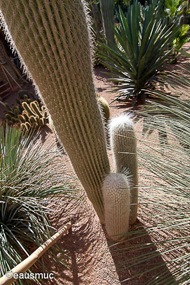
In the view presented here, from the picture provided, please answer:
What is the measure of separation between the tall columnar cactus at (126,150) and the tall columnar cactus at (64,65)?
0.16 metres

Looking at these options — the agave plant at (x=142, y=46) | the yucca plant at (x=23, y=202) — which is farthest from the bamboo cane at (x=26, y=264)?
the agave plant at (x=142, y=46)

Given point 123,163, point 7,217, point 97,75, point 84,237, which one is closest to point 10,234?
point 7,217

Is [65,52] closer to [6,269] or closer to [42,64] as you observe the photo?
[42,64]

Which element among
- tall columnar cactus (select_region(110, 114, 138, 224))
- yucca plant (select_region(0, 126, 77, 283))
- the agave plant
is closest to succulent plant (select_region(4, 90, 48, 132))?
the agave plant

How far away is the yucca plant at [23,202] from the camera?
149 cm

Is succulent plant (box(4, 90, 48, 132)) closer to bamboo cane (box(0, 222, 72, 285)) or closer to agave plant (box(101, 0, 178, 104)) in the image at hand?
agave plant (box(101, 0, 178, 104))

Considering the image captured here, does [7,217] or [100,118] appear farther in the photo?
[7,217]

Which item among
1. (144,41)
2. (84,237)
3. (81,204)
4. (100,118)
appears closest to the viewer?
(100,118)

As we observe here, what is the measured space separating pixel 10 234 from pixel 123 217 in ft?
2.85

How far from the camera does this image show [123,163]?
1.75m

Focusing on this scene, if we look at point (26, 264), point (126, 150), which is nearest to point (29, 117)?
point (126, 150)

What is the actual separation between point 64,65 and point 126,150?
82cm

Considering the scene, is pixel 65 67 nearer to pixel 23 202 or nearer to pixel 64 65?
pixel 64 65

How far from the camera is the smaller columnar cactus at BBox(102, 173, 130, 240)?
4.90ft
